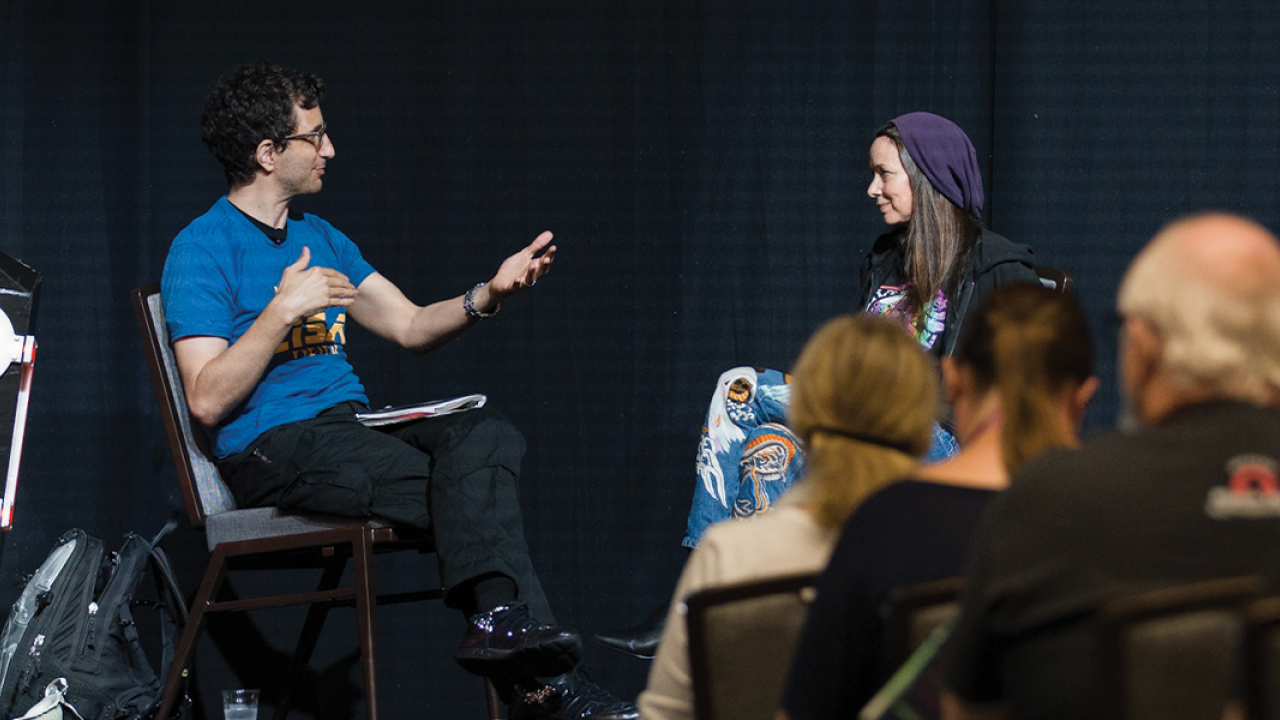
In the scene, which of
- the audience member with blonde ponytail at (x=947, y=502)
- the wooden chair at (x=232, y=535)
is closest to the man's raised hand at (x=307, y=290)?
the wooden chair at (x=232, y=535)

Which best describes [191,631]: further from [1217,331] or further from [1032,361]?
[1217,331]

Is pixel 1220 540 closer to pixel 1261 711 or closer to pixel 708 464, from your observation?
pixel 1261 711

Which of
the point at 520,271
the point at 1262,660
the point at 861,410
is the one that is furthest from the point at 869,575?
the point at 520,271

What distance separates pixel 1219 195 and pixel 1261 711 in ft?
7.30

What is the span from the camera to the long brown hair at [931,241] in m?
2.44

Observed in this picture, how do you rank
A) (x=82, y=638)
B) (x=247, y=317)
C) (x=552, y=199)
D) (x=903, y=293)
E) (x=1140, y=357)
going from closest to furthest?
(x=1140, y=357) < (x=247, y=317) < (x=82, y=638) < (x=903, y=293) < (x=552, y=199)

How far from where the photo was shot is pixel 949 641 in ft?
2.95

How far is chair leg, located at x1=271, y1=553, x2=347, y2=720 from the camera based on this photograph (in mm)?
2492

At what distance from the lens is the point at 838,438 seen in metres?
1.14

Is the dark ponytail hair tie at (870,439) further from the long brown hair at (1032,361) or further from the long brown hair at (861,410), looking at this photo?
the long brown hair at (1032,361)

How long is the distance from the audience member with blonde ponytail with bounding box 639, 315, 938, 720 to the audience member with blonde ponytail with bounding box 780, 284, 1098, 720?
77 mm

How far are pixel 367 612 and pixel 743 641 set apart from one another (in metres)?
1.17

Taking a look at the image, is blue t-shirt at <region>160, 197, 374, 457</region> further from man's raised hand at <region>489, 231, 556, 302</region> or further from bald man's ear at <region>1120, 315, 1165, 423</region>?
bald man's ear at <region>1120, 315, 1165, 423</region>

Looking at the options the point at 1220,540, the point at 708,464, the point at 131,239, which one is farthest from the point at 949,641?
the point at 131,239
